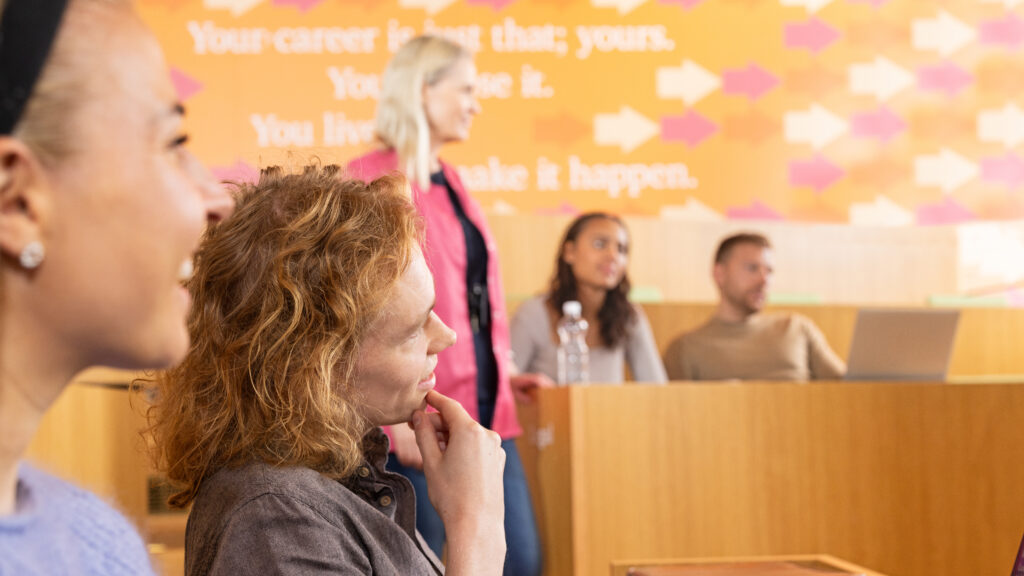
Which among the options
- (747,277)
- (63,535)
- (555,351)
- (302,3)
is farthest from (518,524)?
(302,3)

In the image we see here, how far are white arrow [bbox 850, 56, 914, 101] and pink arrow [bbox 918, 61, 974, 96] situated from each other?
9 cm

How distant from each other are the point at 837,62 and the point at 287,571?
5606 millimetres

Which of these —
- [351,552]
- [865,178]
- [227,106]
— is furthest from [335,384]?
[865,178]

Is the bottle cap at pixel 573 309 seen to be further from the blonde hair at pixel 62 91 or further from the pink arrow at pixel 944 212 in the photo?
the pink arrow at pixel 944 212

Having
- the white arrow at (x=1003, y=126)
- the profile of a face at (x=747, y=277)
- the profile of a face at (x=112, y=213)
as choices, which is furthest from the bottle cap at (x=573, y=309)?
the white arrow at (x=1003, y=126)

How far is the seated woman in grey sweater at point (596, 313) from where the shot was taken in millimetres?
3439

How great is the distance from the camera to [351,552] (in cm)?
101

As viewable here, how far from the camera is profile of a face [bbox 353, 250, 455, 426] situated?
1160 millimetres

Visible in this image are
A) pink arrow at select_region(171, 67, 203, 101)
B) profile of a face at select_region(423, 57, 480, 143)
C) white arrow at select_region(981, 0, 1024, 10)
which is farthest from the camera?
white arrow at select_region(981, 0, 1024, 10)

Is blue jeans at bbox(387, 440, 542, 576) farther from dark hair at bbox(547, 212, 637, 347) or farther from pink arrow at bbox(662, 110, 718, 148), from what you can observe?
pink arrow at bbox(662, 110, 718, 148)

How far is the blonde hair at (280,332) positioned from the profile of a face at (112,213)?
0.50 m

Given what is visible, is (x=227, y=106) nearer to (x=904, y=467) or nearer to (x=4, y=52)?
(x=904, y=467)

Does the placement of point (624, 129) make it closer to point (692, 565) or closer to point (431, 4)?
point (431, 4)

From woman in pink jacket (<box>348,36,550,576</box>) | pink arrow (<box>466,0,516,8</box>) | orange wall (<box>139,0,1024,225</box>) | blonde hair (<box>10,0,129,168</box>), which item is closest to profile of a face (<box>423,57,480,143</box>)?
woman in pink jacket (<box>348,36,550,576</box>)
